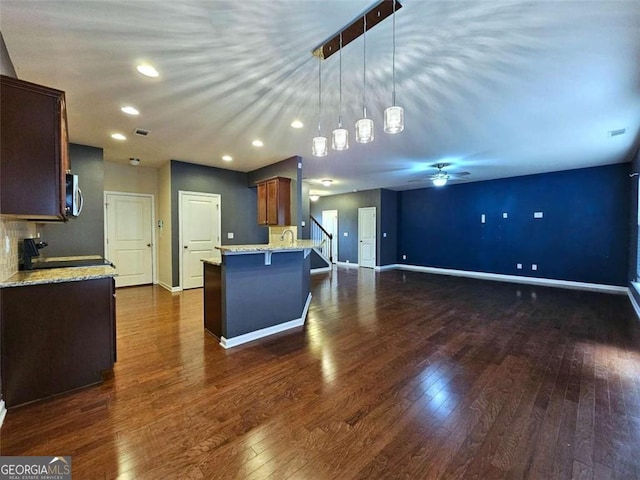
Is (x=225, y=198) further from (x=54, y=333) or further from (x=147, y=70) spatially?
(x=54, y=333)

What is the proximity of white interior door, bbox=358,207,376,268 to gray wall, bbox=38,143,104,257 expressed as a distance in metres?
7.13

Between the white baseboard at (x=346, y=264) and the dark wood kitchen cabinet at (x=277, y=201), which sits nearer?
the dark wood kitchen cabinet at (x=277, y=201)

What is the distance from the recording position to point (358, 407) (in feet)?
6.79

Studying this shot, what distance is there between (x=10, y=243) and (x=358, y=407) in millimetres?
3189

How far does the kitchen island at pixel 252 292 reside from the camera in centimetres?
313

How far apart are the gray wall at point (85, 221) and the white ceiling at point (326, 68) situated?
36 centimetres

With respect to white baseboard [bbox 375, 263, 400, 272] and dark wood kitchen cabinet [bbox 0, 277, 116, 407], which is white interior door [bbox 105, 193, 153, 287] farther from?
white baseboard [bbox 375, 263, 400, 272]

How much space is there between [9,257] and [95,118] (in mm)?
2122

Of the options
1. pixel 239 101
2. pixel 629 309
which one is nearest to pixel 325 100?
pixel 239 101

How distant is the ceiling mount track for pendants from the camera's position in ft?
5.82

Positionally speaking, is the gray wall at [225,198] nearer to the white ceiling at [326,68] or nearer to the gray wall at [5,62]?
the white ceiling at [326,68]

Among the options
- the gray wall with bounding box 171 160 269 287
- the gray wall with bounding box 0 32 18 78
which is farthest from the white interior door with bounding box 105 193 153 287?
the gray wall with bounding box 0 32 18 78

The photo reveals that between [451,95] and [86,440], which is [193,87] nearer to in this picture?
[451,95]

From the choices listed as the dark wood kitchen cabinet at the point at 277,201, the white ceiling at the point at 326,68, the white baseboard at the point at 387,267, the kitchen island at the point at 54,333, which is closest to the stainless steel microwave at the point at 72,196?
the kitchen island at the point at 54,333
